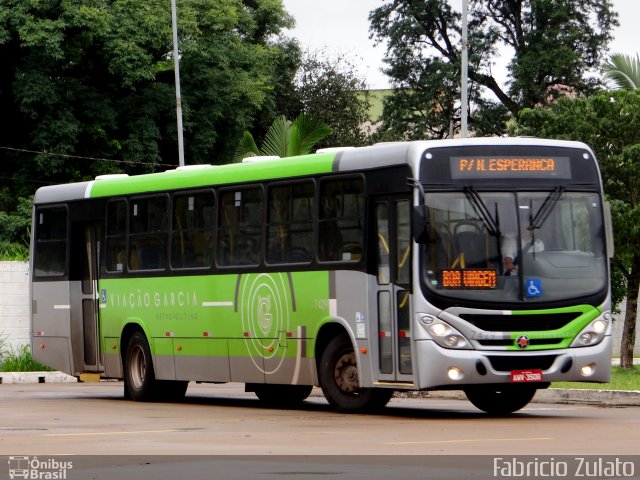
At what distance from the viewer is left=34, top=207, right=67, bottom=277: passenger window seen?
25.2 meters

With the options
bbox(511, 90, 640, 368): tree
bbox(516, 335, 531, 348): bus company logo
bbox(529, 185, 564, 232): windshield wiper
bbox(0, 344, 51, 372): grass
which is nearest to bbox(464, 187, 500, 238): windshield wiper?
bbox(529, 185, 564, 232): windshield wiper

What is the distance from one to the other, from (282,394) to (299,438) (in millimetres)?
7655

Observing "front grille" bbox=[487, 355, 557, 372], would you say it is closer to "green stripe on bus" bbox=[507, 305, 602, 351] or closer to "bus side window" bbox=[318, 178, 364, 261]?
"green stripe on bus" bbox=[507, 305, 602, 351]

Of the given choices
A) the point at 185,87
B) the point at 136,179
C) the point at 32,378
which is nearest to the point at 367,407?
the point at 136,179

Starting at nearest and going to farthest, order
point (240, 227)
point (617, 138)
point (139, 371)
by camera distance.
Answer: point (240, 227) → point (139, 371) → point (617, 138)

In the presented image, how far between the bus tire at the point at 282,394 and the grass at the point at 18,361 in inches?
432

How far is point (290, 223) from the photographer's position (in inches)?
795

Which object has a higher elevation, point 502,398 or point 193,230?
point 193,230

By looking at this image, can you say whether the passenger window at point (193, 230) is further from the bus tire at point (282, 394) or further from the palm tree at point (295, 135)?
the palm tree at point (295, 135)

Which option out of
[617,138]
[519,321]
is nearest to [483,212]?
[519,321]

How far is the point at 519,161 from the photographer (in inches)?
729

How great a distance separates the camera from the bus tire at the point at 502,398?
19312mm

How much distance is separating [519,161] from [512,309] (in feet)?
5.91
